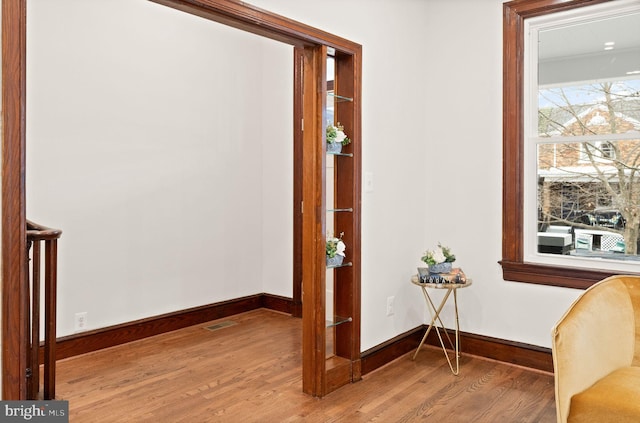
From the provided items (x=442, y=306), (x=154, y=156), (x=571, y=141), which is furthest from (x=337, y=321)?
(x=154, y=156)

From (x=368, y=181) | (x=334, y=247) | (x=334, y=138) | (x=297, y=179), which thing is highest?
(x=334, y=138)

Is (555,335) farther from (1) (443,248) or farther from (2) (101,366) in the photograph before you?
(2) (101,366)

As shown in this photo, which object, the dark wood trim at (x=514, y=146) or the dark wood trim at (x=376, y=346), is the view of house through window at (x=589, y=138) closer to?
the dark wood trim at (x=514, y=146)

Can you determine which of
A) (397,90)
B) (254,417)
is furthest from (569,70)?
(254,417)

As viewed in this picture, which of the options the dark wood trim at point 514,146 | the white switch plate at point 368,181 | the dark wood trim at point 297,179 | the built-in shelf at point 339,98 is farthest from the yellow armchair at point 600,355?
the dark wood trim at point 297,179

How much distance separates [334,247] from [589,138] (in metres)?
1.76

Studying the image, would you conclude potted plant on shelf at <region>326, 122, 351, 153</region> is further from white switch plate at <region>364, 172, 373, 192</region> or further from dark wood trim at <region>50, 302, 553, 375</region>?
dark wood trim at <region>50, 302, 553, 375</region>

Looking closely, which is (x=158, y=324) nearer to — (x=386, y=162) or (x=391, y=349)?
(x=391, y=349)

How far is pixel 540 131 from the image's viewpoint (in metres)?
3.31

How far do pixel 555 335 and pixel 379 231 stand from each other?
1.56m

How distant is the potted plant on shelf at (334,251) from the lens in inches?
115

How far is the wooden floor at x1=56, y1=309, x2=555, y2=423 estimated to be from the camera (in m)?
2.60

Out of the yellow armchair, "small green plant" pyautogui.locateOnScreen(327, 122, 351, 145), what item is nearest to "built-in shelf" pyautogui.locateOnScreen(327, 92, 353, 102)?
"small green plant" pyautogui.locateOnScreen(327, 122, 351, 145)

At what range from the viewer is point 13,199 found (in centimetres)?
169
